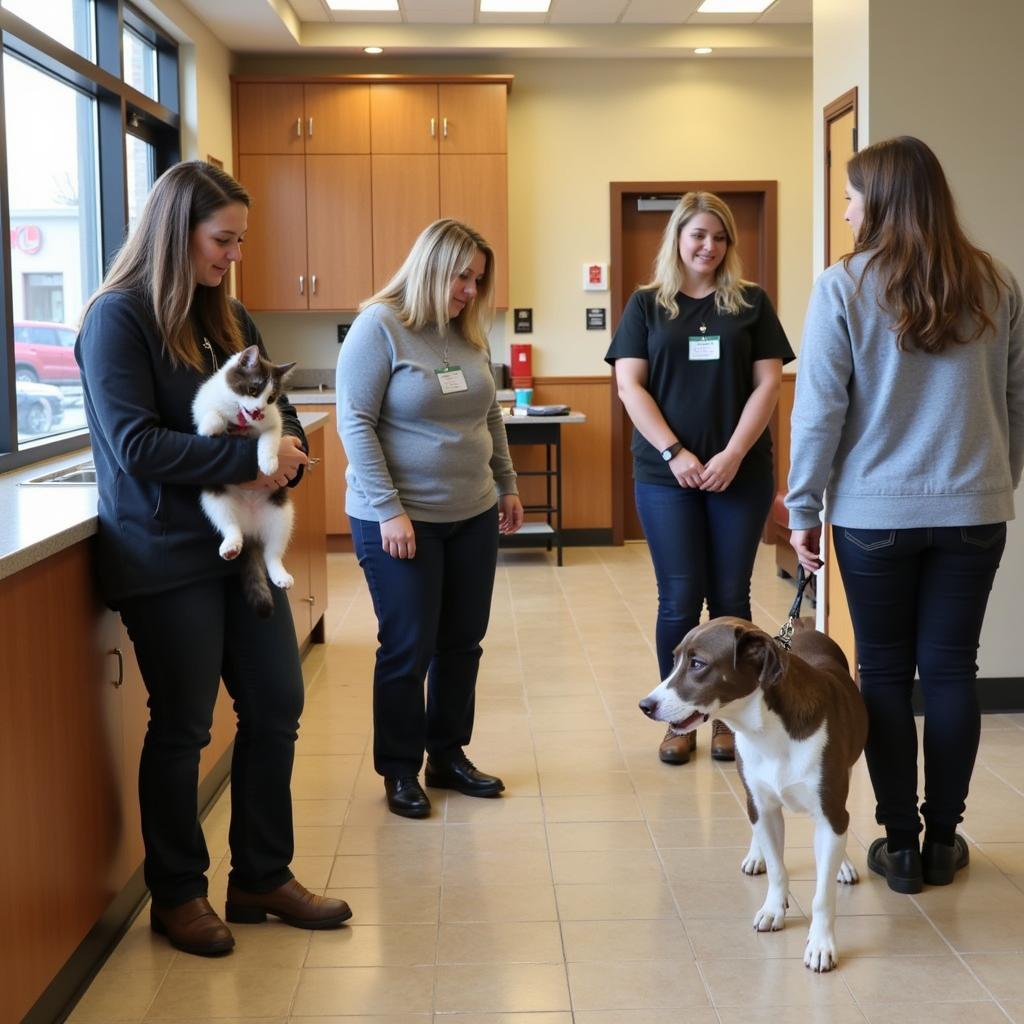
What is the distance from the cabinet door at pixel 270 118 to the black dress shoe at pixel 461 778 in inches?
201

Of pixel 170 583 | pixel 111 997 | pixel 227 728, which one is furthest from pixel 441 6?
A: pixel 111 997

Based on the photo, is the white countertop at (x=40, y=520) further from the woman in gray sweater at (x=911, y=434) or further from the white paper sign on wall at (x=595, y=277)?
the white paper sign on wall at (x=595, y=277)

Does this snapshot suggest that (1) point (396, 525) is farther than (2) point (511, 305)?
No

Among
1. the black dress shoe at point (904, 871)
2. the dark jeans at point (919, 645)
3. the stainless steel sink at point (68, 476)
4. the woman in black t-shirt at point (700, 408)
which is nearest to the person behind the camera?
the dark jeans at point (919, 645)

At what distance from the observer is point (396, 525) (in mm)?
3002

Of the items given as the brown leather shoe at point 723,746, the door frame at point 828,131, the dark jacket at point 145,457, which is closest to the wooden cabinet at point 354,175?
the door frame at point 828,131

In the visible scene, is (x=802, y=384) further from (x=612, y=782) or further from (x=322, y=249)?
(x=322, y=249)

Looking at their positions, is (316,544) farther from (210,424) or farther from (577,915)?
(210,424)

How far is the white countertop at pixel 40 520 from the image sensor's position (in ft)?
6.69

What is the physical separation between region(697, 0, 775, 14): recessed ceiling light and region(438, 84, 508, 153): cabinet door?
1.26 metres

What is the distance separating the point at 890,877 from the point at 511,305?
5.62 metres

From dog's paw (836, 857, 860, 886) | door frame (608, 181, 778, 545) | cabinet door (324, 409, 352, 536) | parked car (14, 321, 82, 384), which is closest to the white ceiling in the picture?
door frame (608, 181, 778, 545)

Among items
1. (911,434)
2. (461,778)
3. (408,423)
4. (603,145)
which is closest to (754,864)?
(461,778)

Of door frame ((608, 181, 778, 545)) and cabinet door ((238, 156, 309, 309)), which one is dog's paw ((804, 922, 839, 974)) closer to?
door frame ((608, 181, 778, 545))
